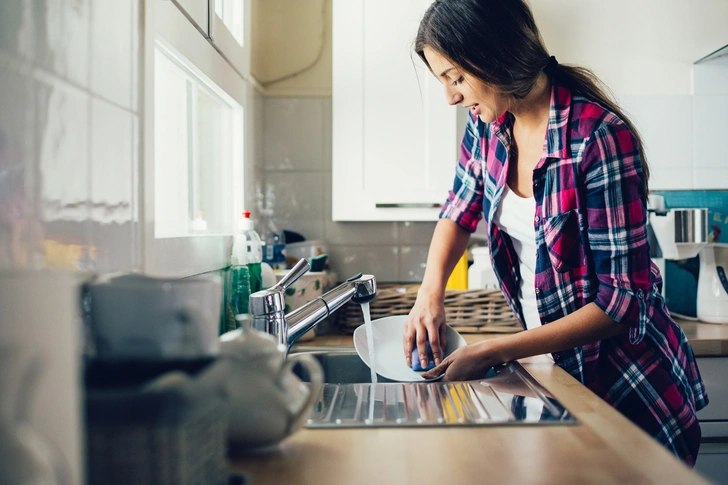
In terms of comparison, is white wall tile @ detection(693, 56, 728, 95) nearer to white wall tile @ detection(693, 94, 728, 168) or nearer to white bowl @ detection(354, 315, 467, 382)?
white wall tile @ detection(693, 94, 728, 168)

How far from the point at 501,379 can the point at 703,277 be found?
127 cm

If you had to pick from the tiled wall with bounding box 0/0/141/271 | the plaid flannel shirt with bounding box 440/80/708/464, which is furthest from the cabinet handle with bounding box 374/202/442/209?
the tiled wall with bounding box 0/0/141/271

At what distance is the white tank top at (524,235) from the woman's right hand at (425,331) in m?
0.21

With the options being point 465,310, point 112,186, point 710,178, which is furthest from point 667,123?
point 112,186

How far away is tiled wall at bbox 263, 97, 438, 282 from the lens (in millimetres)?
2312

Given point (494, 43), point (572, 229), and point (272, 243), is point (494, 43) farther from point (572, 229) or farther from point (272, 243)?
point (272, 243)

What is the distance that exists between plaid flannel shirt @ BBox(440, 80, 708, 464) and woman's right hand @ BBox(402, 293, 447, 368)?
20cm

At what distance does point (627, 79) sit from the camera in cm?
223

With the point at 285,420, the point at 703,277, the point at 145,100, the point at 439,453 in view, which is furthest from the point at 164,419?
the point at 703,277

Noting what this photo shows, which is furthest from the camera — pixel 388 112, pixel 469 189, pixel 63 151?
pixel 388 112

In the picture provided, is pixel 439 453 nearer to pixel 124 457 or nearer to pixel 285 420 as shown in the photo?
pixel 285 420

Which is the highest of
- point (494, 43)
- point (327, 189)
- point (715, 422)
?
point (494, 43)

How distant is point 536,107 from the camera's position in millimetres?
1241

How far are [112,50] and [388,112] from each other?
4.02 feet
